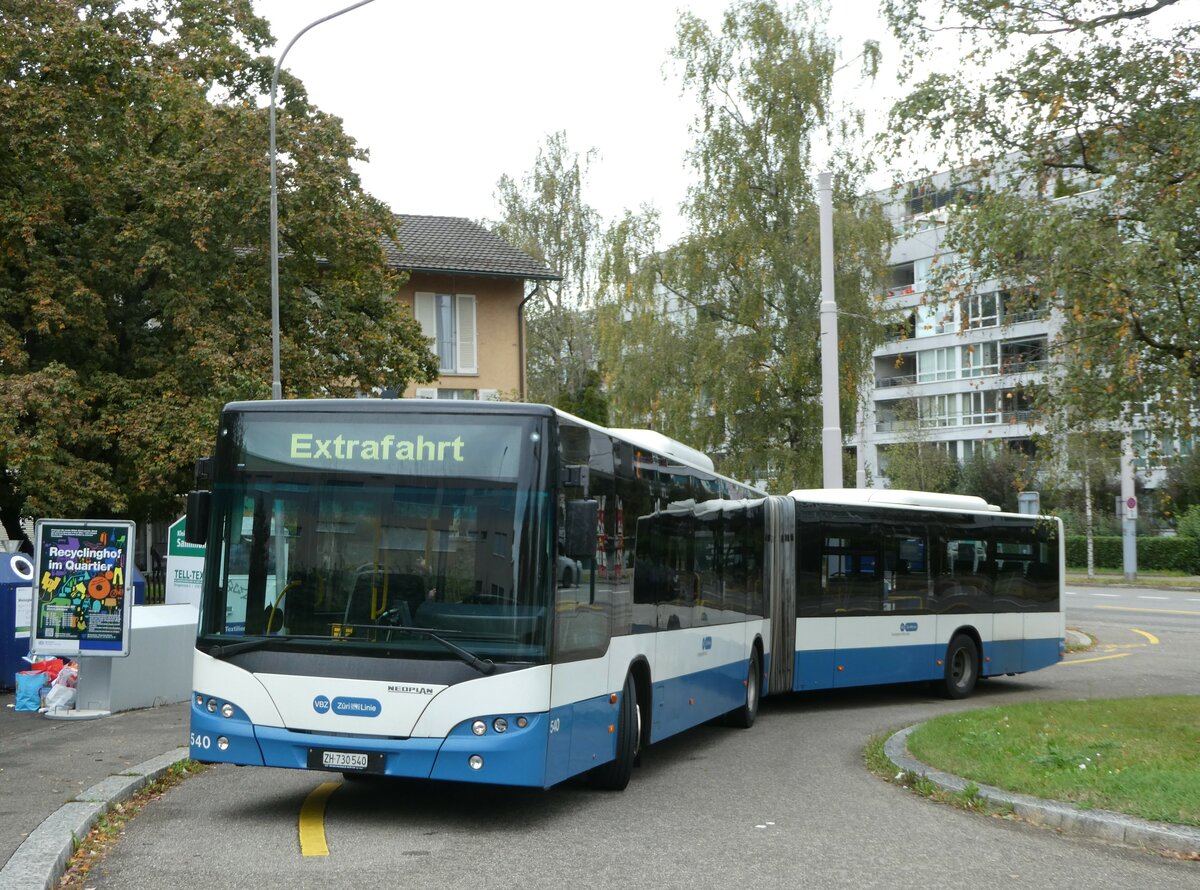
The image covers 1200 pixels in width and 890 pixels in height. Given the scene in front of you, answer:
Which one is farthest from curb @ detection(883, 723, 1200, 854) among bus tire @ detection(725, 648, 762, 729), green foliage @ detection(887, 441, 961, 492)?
green foliage @ detection(887, 441, 961, 492)

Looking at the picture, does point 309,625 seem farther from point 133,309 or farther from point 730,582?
point 133,309

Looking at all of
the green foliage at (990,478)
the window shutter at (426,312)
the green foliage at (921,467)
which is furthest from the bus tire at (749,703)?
the green foliage at (990,478)

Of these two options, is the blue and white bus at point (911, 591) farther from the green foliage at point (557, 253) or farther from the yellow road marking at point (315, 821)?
the green foliage at point (557, 253)

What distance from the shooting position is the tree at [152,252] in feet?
82.8

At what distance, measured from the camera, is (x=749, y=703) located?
1545 centimetres

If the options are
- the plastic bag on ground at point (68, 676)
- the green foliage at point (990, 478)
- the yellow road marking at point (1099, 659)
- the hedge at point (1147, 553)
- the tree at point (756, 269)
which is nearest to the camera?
the plastic bag on ground at point (68, 676)

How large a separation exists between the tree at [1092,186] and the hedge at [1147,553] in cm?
4198

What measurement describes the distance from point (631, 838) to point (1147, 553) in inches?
2029

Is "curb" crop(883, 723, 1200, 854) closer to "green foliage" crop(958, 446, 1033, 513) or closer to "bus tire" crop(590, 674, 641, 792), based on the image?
"bus tire" crop(590, 674, 641, 792)

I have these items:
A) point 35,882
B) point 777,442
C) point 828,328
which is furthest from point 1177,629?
point 35,882

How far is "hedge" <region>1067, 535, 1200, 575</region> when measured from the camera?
53.8m

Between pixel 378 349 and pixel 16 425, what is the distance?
7951mm

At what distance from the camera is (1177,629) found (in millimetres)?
31109

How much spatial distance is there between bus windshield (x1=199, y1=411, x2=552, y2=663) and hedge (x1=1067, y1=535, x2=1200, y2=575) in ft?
163
